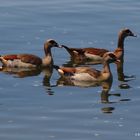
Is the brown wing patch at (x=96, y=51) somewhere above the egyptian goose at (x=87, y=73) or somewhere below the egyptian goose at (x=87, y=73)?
above

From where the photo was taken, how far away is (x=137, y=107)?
56.7 feet

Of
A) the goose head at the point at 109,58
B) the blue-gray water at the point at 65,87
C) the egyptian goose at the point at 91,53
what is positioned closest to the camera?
the blue-gray water at the point at 65,87

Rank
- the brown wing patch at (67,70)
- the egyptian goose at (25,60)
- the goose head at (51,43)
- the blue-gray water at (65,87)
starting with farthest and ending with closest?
1. the goose head at (51,43)
2. the egyptian goose at (25,60)
3. the brown wing patch at (67,70)
4. the blue-gray water at (65,87)

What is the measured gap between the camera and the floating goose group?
67.2ft

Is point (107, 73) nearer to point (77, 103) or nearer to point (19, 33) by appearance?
point (77, 103)

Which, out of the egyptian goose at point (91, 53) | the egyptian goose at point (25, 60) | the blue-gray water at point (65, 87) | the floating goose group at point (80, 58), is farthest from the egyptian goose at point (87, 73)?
the egyptian goose at point (91, 53)

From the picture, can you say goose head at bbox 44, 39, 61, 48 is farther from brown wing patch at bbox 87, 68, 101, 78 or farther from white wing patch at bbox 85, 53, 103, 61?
brown wing patch at bbox 87, 68, 101, 78

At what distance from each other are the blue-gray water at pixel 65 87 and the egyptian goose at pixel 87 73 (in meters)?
0.30

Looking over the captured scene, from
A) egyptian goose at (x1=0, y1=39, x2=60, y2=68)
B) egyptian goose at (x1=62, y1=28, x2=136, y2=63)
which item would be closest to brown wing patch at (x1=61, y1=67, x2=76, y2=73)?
egyptian goose at (x1=0, y1=39, x2=60, y2=68)

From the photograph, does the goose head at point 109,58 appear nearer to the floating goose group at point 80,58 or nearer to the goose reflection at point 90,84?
the floating goose group at point 80,58

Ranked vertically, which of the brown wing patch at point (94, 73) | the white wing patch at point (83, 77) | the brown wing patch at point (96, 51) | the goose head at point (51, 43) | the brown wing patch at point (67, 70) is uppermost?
the goose head at point (51, 43)

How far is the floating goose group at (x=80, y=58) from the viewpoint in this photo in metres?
20.5

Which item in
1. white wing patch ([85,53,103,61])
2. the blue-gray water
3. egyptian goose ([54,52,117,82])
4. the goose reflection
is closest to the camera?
the blue-gray water

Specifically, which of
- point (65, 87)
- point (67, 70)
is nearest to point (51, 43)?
point (67, 70)
